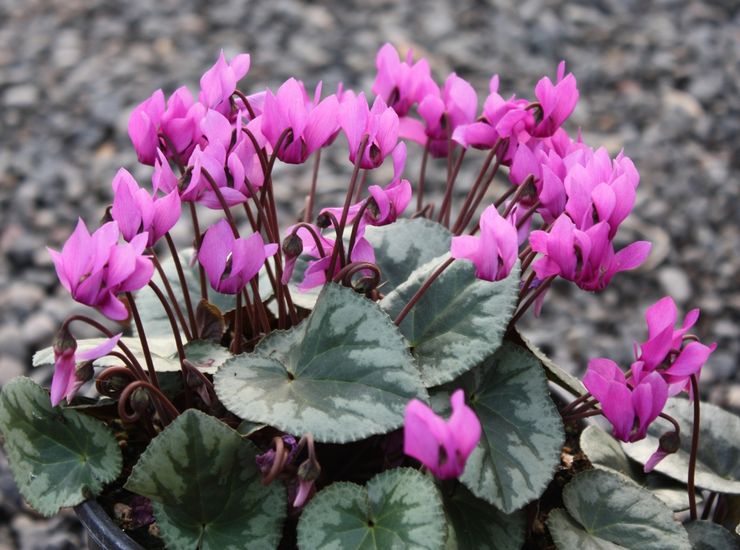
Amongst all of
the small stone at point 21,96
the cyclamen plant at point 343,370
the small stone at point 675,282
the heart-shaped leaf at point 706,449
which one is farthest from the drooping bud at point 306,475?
the small stone at point 21,96

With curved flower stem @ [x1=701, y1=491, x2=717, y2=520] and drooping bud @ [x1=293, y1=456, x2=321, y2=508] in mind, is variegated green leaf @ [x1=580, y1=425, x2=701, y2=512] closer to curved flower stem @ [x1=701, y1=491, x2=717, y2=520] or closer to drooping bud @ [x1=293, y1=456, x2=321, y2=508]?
curved flower stem @ [x1=701, y1=491, x2=717, y2=520]

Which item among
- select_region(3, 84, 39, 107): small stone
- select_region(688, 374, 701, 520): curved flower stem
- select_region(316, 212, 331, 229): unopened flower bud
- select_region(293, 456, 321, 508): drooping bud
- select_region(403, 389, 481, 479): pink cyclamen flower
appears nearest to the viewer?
select_region(403, 389, 481, 479): pink cyclamen flower

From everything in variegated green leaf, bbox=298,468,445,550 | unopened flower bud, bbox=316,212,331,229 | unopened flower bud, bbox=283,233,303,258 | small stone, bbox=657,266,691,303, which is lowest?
small stone, bbox=657,266,691,303

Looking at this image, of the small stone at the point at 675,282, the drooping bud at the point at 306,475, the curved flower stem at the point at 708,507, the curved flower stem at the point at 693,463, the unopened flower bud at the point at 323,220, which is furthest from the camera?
the small stone at the point at 675,282

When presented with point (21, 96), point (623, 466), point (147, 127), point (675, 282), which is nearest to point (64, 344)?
point (147, 127)

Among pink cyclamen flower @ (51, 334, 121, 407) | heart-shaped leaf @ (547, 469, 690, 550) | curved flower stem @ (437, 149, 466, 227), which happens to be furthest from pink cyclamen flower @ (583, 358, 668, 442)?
pink cyclamen flower @ (51, 334, 121, 407)

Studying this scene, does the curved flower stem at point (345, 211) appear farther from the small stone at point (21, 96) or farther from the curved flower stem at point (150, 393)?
the small stone at point (21, 96)
